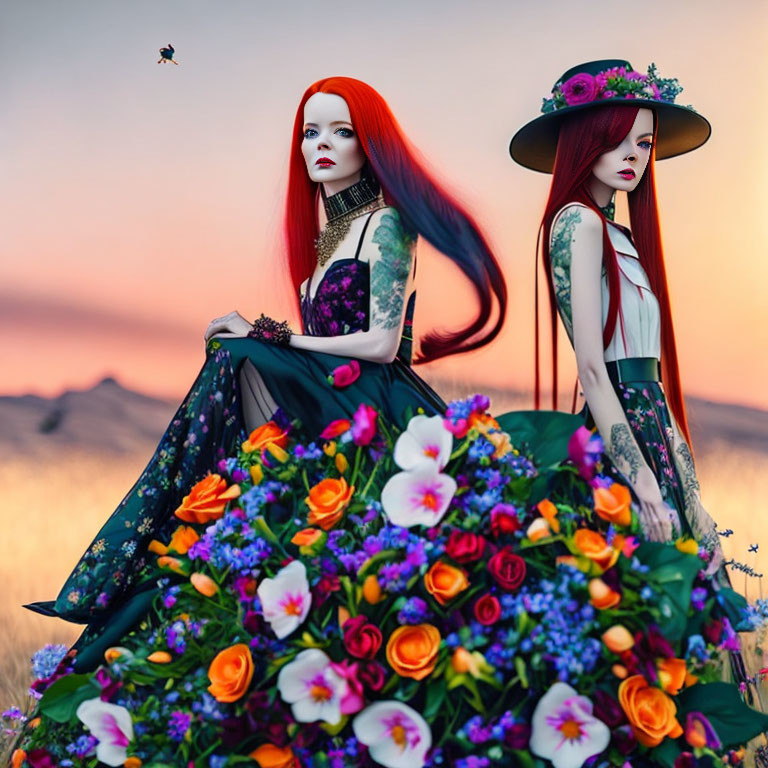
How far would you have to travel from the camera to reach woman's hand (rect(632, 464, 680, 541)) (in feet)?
7.93

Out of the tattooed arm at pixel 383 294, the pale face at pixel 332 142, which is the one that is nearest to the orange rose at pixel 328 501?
the tattooed arm at pixel 383 294

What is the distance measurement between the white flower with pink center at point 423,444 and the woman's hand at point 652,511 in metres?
0.66

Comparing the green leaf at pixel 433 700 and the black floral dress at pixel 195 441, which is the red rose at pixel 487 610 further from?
the black floral dress at pixel 195 441

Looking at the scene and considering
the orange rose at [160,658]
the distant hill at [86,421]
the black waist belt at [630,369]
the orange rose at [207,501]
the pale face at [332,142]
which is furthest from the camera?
the distant hill at [86,421]

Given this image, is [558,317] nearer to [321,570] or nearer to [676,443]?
[676,443]

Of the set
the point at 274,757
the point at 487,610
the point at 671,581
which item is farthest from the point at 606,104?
the point at 274,757

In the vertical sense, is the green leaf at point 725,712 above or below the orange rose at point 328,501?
below

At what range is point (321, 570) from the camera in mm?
1939

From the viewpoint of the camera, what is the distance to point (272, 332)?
2609mm

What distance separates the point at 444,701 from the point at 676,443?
116 centimetres

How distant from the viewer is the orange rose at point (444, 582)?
1829 mm

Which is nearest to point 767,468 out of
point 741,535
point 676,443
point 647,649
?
point 741,535

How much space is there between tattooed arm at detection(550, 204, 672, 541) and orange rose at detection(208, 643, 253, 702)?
1.06 m

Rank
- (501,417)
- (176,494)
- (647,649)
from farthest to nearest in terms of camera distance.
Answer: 1. (176,494)
2. (501,417)
3. (647,649)
